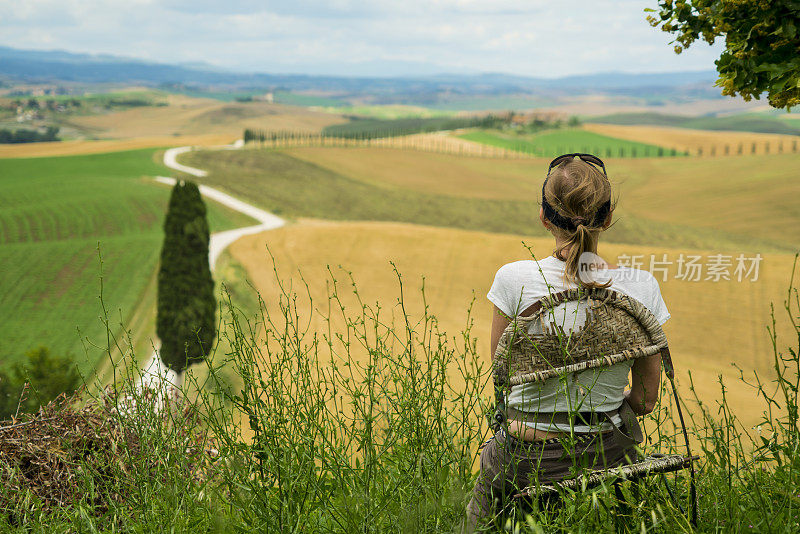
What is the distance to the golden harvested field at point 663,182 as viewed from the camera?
139ft

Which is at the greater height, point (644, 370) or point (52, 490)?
point (644, 370)

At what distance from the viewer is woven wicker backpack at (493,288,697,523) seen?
1.88m

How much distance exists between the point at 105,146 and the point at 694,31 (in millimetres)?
63937

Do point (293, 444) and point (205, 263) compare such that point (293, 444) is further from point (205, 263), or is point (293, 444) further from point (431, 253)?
point (431, 253)

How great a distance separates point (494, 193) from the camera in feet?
162

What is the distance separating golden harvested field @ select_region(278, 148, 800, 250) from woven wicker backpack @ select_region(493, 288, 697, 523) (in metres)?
38.6

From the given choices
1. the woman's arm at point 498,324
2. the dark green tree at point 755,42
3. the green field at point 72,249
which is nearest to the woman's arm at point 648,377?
the woman's arm at point 498,324

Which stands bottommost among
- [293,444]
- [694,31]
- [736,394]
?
[736,394]

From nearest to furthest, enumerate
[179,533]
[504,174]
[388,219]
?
[179,533], [388,219], [504,174]

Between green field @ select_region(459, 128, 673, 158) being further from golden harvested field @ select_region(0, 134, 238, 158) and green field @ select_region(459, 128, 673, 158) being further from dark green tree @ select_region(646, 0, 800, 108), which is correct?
dark green tree @ select_region(646, 0, 800, 108)

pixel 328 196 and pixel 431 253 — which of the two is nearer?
pixel 431 253

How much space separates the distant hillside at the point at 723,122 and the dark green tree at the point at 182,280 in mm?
83465

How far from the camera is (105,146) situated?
59.8 m

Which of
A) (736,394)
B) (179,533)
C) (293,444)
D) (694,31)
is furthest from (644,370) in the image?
(736,394)
